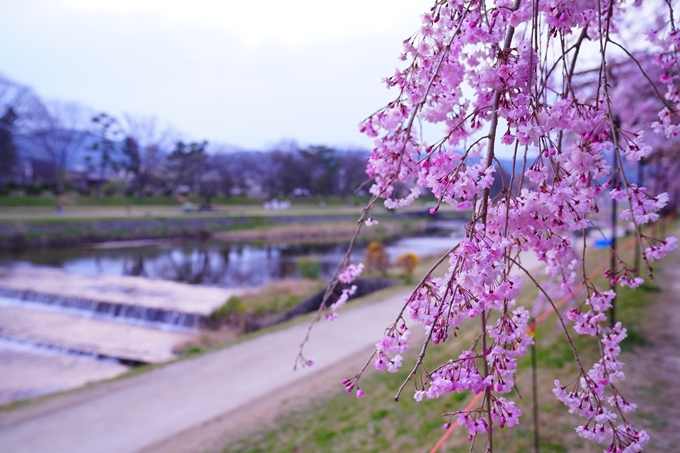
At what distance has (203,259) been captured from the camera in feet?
66.7

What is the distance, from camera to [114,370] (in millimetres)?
8977

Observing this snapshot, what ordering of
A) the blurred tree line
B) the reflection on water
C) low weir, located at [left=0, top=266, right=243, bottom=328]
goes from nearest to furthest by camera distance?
1. low weir, located at [left=0, top=266, right=243, bottom=328]
2. the reflection on water
3. the blurred tree line

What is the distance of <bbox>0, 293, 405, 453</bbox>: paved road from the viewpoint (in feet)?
17.8

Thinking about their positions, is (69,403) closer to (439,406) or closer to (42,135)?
(439,406)

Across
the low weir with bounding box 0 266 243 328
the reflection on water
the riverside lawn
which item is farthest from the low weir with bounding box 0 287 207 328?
the riverside lawn

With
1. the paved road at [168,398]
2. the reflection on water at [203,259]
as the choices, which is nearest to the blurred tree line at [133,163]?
the reflection on water at [203,259]

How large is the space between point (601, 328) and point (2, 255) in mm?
23534

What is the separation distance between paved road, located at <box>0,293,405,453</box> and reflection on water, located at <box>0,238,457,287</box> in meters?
7.83

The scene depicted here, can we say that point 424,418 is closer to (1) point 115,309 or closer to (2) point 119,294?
(1) point 115,309

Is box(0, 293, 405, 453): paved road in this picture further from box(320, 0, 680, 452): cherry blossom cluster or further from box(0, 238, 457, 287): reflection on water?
box(0, 238, 457, 287): reflection on water

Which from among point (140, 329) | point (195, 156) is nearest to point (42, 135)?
point (195, 156)

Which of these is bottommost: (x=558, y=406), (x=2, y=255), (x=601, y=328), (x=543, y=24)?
(x=2, y=255)

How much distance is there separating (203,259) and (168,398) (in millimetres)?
14395

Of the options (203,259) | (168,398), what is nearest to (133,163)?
(203,259)
